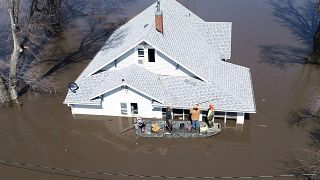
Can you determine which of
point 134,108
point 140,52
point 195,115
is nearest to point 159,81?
point 140,52

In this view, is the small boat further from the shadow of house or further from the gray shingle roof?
the shadow of house

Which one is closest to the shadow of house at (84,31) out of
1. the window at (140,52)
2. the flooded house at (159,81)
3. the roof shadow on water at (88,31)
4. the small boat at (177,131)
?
the roof shadow on water at (88,31)

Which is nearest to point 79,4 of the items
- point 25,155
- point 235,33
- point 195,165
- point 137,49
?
point 235,33

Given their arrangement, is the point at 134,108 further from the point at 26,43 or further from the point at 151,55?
the point at 26,43

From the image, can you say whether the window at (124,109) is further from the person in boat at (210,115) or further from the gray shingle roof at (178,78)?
the person in boat at (210,115)

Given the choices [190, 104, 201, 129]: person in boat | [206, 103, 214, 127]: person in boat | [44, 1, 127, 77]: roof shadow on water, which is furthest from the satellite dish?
[206, 103, 214, 127]: person in boat
